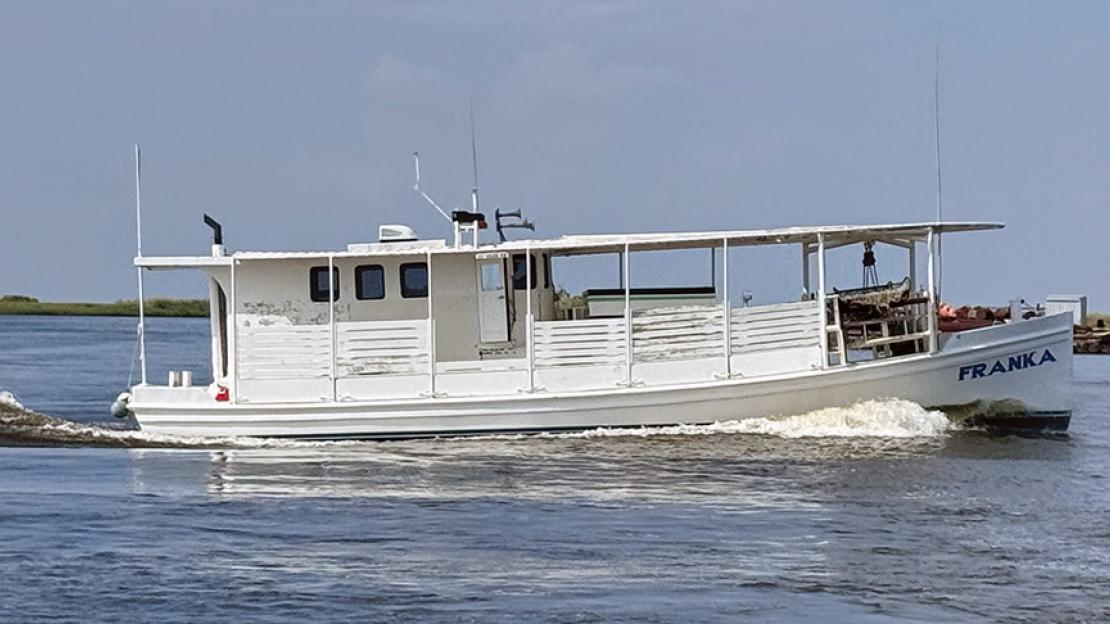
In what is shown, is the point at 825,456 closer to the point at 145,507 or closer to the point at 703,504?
the point at 703,504

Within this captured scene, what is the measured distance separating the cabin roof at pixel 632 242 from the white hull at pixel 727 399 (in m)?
1.74

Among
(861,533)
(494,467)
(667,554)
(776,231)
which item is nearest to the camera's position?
(667,554)

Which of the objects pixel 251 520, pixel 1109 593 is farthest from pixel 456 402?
pixel 1109 593

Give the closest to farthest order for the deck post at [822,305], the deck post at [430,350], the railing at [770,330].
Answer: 1. the deck post at [822,305]
2. the railing at [770,330]
3. the deck post at [430,350]

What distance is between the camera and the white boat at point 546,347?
2270 cm

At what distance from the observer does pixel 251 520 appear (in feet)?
53.9

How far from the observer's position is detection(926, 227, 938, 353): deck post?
2262cm

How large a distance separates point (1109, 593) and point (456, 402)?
11778 mm

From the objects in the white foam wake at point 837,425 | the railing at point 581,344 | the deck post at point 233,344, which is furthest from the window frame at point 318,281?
the white foam wake at point 837,425

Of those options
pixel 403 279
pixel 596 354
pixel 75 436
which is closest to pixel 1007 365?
pixel 596 354

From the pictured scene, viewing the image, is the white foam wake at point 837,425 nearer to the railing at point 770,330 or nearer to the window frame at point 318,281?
the railing at point 770,330

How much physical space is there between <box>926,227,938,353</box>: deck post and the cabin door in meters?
6.08

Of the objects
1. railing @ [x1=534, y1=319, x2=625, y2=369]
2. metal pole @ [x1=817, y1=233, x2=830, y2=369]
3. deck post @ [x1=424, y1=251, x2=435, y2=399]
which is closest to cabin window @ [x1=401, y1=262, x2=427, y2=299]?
deck post @ [x1=424, y1=251, x2=435, y2=399]

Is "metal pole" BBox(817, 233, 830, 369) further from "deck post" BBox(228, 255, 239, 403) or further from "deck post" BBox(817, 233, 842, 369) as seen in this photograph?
"deck post" BBox(228, 255, 239, 403)
